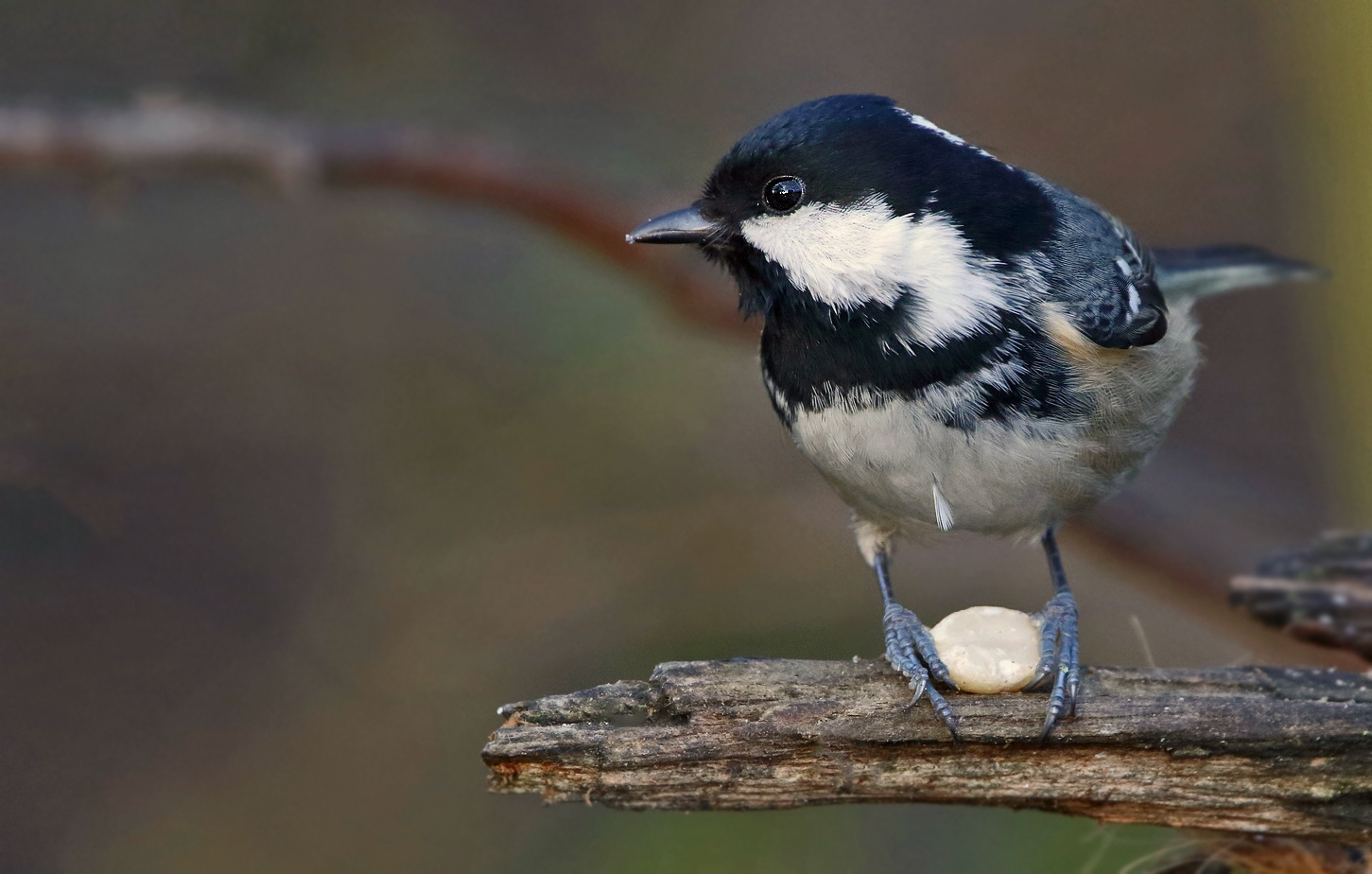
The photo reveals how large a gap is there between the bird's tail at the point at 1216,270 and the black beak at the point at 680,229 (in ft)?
4.54

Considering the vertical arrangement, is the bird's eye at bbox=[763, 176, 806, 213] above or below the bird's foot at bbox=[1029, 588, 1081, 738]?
above

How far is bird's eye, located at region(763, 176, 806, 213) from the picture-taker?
2518 mm

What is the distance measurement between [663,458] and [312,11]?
2.35 m

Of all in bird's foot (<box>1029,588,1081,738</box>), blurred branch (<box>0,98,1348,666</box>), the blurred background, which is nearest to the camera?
bird's foot (<box>1029,588,1081,738</box>)

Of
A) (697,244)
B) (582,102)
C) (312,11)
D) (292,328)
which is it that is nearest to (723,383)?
(582,102)

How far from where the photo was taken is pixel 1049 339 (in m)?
2.56


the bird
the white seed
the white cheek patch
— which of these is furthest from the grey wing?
the white seed

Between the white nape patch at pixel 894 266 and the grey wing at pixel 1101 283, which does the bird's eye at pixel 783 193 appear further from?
the grey wing at pixel 1101 283

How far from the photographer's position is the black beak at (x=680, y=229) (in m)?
2.62

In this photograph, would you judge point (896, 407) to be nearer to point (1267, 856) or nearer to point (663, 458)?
point (1267, 856)

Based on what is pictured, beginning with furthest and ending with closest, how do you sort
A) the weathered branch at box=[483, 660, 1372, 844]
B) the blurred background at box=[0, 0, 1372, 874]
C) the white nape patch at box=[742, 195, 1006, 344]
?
the blurred background at box=[0, 0, 1372, 874] → the white nape patch at box=[742, 195, 1006, 344] → the weathered branch at box=[483, 660, 1372, 844]

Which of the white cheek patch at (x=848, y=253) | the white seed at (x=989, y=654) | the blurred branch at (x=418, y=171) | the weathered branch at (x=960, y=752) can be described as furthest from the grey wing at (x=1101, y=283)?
the blurred branch at (x=418, y=171)

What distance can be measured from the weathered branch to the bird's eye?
890mm

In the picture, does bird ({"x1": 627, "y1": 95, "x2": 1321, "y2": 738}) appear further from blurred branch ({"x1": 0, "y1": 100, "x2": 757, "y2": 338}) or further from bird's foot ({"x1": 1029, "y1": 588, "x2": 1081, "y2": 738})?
blurred branch ({"x1": 0, "y1": 100, "x2": 757, "y2": 338})
